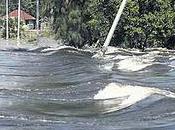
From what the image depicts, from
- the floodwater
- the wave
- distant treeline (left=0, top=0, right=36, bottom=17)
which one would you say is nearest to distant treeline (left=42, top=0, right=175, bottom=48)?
the floodwater

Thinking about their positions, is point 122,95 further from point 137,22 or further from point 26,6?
point 26,6

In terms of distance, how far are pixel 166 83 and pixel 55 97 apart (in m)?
4.77

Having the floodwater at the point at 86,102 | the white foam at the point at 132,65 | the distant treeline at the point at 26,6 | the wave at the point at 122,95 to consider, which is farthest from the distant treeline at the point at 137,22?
the distant treeline at the point at 26,6

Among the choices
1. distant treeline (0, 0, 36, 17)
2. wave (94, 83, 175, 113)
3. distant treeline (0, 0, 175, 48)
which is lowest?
distant treeline (0, 0, 36, 17)

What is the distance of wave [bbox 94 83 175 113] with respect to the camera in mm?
14164

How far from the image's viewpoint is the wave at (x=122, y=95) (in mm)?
14164

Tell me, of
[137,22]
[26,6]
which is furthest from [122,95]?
[26,6]

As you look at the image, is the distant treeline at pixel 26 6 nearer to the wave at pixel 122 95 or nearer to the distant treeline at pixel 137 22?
the distant treeline at pixel 137 22

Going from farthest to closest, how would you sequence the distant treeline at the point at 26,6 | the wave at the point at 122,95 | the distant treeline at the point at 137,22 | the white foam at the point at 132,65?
the distant treeline at the point at 26,6 → the distant treeline at the point at 137,22 → the white foam at the point at 132,65 → the wave at the point at 122,95

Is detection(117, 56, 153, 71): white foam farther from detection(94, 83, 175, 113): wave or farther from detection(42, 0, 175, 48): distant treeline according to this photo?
detection(42, 0, 175, 48): distant treeline

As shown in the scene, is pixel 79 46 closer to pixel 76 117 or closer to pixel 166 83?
pixel 166 83

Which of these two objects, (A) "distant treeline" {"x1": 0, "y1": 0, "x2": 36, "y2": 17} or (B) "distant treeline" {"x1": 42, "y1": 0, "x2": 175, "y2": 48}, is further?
(A) "distant treeline" {"x1": 0, "y1": 0, "x2": 36, "y2": 17}

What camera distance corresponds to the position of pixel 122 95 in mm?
15375

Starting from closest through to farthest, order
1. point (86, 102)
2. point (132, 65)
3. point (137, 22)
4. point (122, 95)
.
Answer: point (86, 102), point (122, 95), point (132, 65), point (137, 22)
